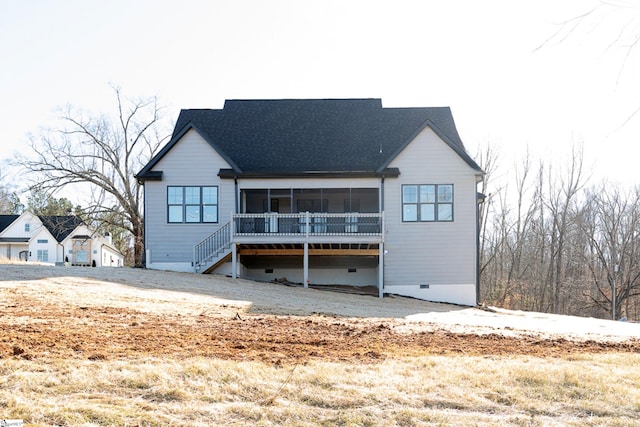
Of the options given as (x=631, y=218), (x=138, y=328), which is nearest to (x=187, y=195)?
(x=138, y=328)

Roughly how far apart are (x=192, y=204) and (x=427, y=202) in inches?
391

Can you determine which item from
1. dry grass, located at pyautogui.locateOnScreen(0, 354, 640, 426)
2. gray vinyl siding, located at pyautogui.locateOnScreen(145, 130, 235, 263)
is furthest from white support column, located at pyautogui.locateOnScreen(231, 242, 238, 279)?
dry grass, located at pyautogui.locateOnScreen(0, 354, 640, 426)

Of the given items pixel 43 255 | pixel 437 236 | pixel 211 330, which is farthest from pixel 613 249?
pixel 43 255

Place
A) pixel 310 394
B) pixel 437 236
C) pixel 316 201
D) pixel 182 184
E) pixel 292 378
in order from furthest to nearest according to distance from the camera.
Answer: pixel 316 201 → pixel 182 184 → pixel 437 236 → pixel 292 378 → pixel 310 394

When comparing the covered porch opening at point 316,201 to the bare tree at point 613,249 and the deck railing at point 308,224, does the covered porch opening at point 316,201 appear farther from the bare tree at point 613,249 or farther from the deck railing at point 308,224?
the bare tree at point 613,249

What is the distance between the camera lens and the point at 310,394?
599 centimetres

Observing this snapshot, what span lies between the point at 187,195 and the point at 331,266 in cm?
694

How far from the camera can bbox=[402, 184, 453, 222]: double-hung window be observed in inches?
945

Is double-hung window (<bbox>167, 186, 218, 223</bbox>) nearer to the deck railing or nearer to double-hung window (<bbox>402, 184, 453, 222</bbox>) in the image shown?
the deck railing

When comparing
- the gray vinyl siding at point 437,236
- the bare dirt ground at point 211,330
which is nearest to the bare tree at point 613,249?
the gray vinyl siding at point 437,236

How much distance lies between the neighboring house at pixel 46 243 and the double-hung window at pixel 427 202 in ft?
117

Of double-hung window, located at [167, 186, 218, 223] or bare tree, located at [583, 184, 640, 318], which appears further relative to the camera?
bare tree, located at [583, 184, 640, 318]

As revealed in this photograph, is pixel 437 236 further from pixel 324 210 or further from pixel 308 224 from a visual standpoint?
pixel 308 224

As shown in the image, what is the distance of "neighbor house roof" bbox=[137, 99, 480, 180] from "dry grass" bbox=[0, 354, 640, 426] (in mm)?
17638
